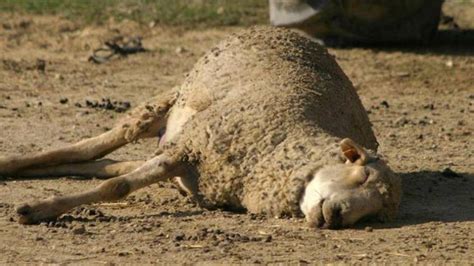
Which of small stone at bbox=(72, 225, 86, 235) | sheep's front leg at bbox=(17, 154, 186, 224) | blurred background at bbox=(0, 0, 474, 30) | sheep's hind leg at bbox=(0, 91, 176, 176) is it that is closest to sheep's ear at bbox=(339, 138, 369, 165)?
sheep's front leg at bbox=(17, 154, 186, 224)

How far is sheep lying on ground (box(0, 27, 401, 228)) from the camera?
6.38 meters

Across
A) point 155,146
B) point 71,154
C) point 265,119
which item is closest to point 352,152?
point 265,119

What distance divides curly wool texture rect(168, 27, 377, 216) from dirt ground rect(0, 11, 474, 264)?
6.6 inches

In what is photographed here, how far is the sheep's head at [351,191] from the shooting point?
620 centimetres

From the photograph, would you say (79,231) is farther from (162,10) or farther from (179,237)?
(162,10)

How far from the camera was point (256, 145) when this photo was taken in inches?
269

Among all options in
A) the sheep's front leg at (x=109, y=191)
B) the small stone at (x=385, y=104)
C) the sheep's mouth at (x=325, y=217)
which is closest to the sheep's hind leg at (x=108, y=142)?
the sheep's front leg at (x=109, y=191)

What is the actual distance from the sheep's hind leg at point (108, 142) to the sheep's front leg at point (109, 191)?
0.97 metres

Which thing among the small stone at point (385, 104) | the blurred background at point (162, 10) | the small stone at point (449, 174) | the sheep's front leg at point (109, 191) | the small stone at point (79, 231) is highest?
the sheep's front leg at point (109, 191)

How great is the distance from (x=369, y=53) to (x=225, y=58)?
511 centimetres

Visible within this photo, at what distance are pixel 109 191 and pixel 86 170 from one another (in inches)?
47.9

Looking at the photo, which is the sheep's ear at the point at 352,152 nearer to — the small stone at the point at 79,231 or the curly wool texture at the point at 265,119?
the curly wool texture at the point at 265,119

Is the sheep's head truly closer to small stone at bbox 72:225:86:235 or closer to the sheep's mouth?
the sheep's mouth

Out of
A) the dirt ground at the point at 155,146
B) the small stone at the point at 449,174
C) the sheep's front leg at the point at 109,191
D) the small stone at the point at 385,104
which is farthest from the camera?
the small stone at the point at 385,104
